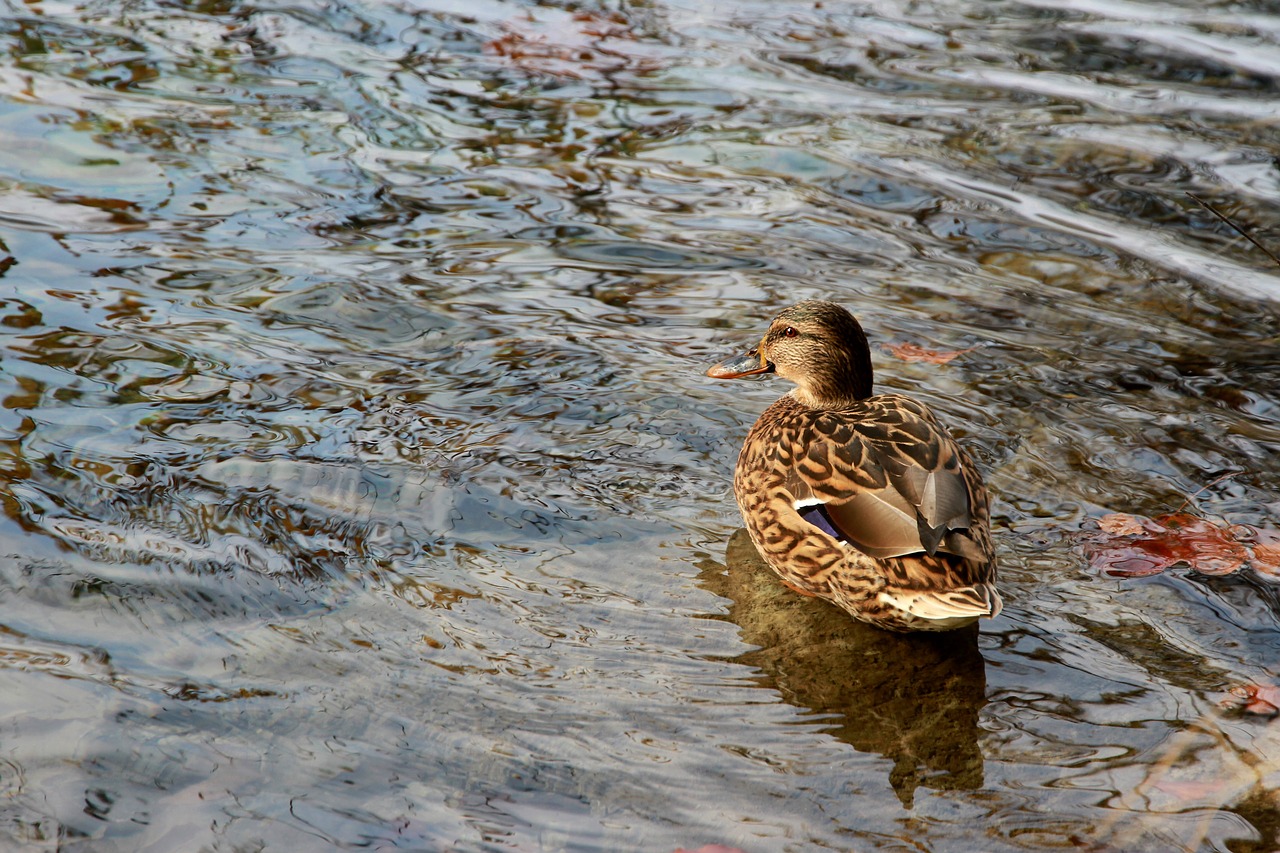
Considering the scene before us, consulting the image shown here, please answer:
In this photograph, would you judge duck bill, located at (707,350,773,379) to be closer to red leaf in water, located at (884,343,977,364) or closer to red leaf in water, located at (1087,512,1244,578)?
red leaf in water, located at (884,343,977,364)

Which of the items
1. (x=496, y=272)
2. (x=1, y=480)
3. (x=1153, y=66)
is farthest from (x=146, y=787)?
(x=1153, y=66)

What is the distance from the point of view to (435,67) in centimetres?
934

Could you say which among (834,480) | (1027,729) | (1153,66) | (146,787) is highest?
(1153,66)

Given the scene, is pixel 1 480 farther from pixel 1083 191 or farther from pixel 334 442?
pixel 1083 191

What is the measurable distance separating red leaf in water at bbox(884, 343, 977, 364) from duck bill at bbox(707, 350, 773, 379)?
42.4 inches

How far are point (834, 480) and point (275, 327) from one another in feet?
10.1

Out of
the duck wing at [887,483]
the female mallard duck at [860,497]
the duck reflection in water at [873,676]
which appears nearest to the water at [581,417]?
the duck reflection in water at [873,676]

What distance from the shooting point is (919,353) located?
6160 mm

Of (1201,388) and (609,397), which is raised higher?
(1201,388)

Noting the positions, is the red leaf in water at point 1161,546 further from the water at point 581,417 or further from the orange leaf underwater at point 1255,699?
the orange leaf underwater at point 1255,699

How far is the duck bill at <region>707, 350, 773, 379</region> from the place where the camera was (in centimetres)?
537

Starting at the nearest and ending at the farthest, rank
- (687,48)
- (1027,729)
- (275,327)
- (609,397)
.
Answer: (1027,729) < (609,397) < (275,327) < (687,48)

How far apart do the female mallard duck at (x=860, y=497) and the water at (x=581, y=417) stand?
0.24 m

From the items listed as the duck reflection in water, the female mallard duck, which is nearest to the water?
the duck reflection in water
